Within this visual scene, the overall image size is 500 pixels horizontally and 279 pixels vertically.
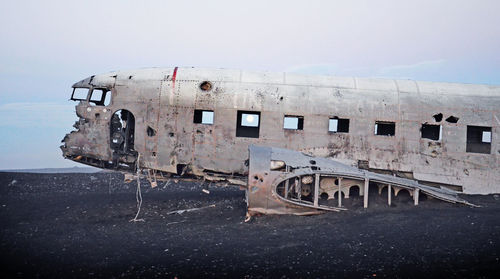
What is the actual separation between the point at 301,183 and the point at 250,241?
2.85 meters

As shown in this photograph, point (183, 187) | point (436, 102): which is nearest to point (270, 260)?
point (436, 102)

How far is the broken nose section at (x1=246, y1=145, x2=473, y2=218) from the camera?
1000 centimetres

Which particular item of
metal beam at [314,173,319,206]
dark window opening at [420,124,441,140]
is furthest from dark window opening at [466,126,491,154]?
metal beam at [314,173,319,206]

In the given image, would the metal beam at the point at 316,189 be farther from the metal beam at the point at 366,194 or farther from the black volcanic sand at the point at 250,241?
the metal beam at the point at 366,194

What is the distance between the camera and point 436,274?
5938 mm

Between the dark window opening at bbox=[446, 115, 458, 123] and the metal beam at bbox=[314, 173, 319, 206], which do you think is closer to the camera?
the metal beam at bbox=[314, 173, 319, 206]

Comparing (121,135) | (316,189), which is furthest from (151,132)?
(316,189)

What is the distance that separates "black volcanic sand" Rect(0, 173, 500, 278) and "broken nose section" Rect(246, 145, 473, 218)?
1.11ft

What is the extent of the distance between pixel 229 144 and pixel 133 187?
8324 mm

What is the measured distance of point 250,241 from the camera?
8.27m

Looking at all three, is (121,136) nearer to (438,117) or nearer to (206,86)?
(206,86)

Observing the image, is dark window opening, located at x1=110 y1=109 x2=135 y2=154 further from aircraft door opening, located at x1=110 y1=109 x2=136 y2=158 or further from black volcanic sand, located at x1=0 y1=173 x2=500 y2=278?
black volcanic sand, located at x1=0 y1=173 x2=500 y2=278

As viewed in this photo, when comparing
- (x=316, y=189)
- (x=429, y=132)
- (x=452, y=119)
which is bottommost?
(x=316, y=189)

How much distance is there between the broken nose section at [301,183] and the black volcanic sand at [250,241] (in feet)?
1.11
